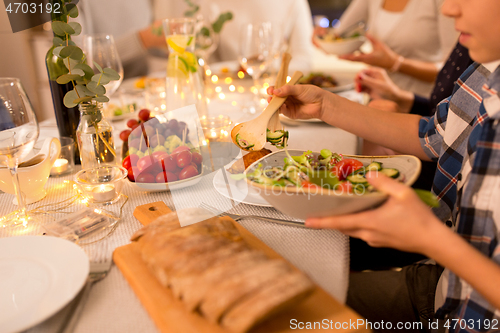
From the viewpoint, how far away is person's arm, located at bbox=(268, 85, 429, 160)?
40.6 inches

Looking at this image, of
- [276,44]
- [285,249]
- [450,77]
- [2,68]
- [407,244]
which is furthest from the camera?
[2,68]

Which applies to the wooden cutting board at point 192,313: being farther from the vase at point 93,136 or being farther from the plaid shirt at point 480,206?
the vase at point 93,136

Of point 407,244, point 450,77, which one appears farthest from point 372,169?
point 450,77

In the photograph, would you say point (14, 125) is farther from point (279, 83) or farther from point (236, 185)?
point (279, 83)

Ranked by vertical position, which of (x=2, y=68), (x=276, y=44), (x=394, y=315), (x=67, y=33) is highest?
(x=67, y=33)

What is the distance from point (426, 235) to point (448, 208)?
421 mm

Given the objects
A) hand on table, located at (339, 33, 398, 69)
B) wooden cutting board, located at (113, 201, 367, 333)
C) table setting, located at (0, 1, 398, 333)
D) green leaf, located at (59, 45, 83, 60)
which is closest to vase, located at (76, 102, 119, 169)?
table setting, located at (0, 1, 398, 333)

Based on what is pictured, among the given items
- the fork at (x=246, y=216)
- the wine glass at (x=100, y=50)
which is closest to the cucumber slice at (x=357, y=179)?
the fork at (x=246, y=216)

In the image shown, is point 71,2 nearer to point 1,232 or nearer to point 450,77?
point 1,232

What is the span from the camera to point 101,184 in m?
0.82

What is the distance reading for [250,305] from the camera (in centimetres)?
44

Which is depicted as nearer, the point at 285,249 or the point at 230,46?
the point at 285,249

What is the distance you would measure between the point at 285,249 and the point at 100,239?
353 mm

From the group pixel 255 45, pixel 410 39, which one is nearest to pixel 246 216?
pixel 255 45
